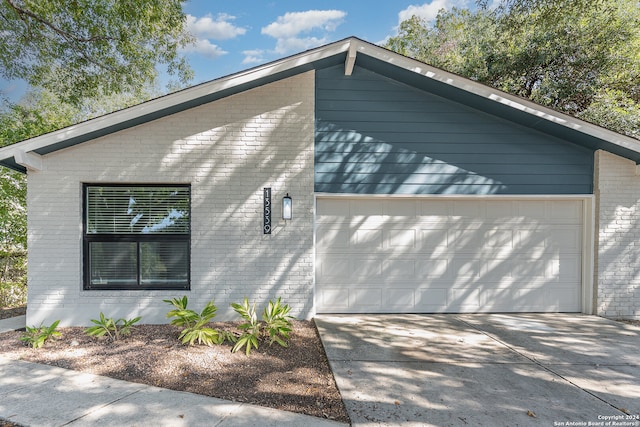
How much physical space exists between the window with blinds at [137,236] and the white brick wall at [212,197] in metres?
0.15

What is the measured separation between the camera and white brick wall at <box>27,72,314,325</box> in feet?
15.5

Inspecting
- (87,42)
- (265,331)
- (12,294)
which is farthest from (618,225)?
(12,294)

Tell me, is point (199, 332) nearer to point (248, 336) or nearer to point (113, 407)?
point (248, 336)

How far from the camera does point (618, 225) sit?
5.22 m

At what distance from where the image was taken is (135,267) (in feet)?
16.0

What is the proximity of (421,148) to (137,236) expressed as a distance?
4.76m

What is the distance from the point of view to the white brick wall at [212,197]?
472cm

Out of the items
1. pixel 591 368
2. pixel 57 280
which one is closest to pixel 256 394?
pixel 591 368

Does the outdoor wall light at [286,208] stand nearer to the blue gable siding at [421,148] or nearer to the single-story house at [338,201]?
the single-story house at [338,201]

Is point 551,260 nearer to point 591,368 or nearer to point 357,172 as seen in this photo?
point 591,368

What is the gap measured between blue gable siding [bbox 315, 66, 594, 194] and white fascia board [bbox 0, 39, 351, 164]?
0.51m

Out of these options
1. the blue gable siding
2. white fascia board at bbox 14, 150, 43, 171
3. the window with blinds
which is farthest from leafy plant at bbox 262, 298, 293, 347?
white fascia board at bbox 14, 150, 43, 171

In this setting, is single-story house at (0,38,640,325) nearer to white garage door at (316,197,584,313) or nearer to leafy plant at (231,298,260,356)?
white garage door at (316,197,584,313)

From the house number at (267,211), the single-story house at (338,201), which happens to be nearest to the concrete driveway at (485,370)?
the single-story house at (338,201)
